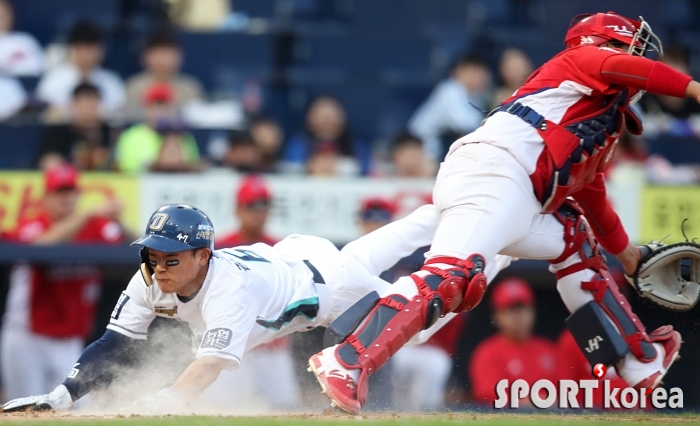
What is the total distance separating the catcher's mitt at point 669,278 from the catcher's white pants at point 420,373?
1.88 m

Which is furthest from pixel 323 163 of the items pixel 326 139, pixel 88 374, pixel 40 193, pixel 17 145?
pixel 88 374

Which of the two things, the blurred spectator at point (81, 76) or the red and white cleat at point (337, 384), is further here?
the blurred spectator at point (81, 76)

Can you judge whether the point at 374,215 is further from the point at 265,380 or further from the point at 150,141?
the point at 150,141

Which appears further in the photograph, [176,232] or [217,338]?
[176,232]

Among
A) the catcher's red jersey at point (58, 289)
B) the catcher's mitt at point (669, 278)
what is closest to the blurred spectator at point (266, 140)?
the catcher's red jersey at point (58, 289)

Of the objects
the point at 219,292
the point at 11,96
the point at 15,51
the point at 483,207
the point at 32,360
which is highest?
the point at 15,51

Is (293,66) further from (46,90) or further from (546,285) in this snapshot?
(546,285)

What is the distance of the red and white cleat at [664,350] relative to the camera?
18.6 feet

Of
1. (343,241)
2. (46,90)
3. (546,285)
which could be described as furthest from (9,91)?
(546,285)

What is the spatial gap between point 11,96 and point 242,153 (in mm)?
2446

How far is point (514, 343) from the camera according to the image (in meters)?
8.34

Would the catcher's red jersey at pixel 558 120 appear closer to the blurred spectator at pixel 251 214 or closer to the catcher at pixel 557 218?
the catcher at pixel 557 218

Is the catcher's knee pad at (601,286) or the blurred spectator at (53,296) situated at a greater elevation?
the catcher's knee pad at (601,286)

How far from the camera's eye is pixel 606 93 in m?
5.06
